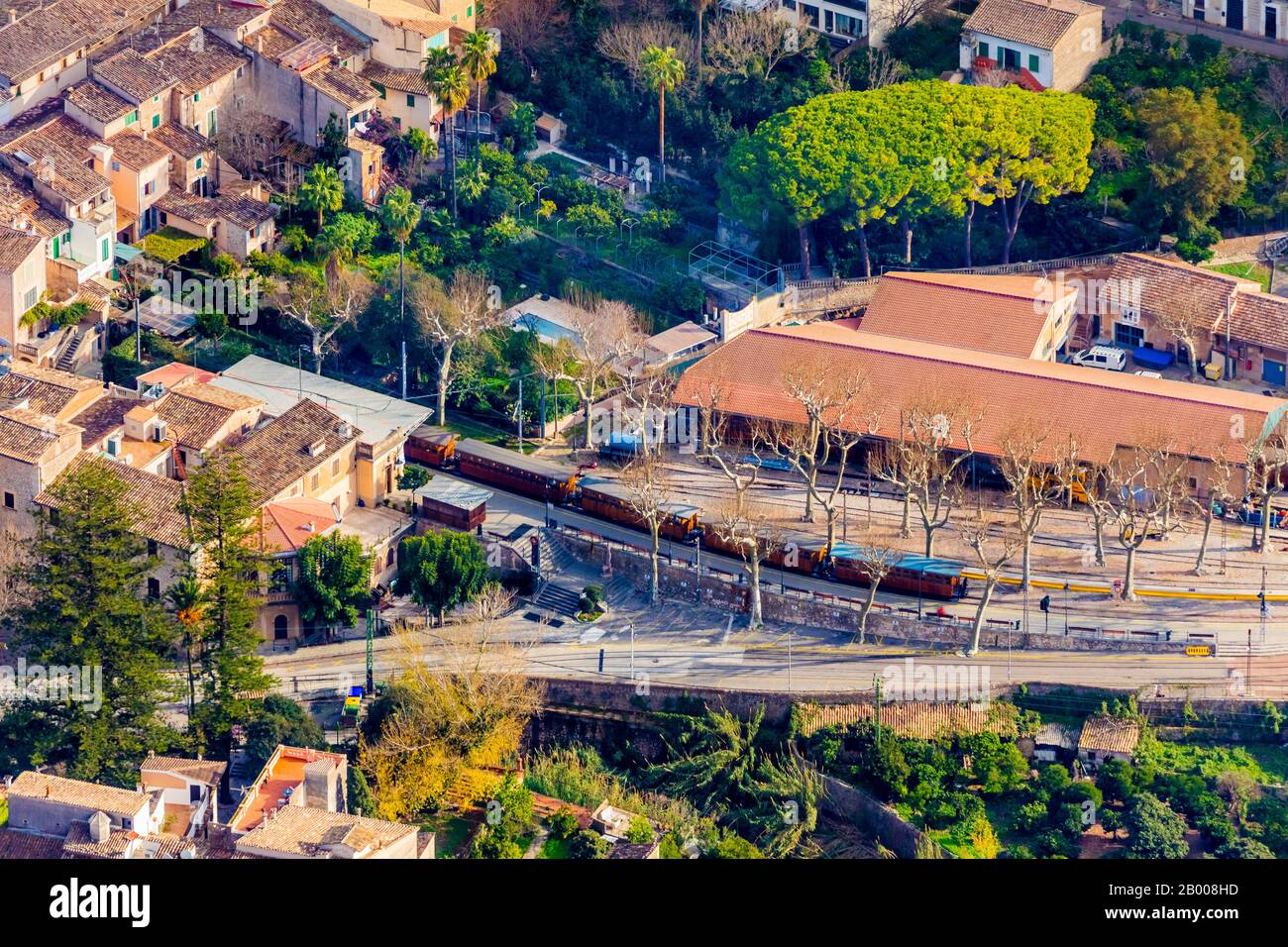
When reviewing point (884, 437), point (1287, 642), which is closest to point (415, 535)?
point (884, 437)

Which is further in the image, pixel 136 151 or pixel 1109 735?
pixel 136 151

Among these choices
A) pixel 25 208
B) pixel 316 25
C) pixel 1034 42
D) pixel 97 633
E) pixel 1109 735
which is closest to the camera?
pixel 97 633

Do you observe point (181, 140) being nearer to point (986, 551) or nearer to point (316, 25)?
point (316, 25)

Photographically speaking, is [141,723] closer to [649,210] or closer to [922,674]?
[922,674]

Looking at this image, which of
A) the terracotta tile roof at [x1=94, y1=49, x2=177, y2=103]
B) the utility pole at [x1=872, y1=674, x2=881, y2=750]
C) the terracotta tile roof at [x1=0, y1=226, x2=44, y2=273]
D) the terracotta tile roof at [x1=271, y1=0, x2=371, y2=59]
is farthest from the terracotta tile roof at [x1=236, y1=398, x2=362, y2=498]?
the terracotta tile roof at [x1=271, y1=0, x2=371, y2=59]

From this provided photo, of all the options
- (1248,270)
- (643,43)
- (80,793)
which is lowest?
(80,793)

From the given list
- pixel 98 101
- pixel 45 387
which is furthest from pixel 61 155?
pixel 45 387

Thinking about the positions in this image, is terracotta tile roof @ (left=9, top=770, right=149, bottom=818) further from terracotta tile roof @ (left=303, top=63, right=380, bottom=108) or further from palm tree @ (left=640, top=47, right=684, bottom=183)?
palm tree @ (left=640, top=47, right=684, bottom=183)
